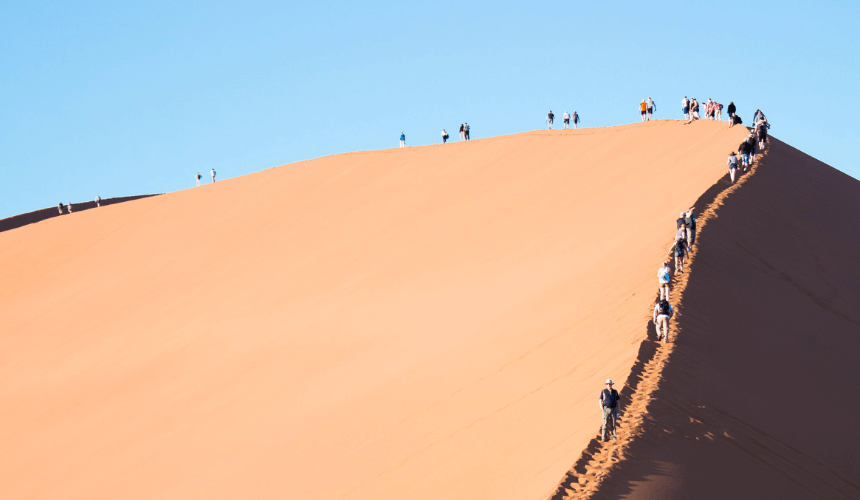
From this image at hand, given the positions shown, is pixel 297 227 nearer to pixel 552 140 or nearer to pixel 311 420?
pixel 552 140

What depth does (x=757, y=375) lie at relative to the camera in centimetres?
1434

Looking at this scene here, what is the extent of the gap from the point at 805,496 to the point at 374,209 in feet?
77.4

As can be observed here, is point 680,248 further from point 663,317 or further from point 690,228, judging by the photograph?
point 663,317

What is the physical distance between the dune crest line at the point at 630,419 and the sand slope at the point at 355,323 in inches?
7.2

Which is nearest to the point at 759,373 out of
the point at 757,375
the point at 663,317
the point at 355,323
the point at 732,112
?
the point at 757,375

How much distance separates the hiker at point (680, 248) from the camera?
17516 mm

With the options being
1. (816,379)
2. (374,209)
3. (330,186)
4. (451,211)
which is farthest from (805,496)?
(330,186)

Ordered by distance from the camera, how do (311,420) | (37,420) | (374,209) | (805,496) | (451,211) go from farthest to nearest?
(374,209), (451,211), (37,420), (311,420), (805,496)

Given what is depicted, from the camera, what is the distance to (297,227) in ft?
112

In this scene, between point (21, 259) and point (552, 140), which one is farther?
point (21, 259)

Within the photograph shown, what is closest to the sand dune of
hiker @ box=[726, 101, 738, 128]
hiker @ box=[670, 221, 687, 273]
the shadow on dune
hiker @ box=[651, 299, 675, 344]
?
hiker @ box=[651, 299, 675, 344]

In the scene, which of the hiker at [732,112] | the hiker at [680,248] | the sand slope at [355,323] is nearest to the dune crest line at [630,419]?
the sand slope at [355,323]

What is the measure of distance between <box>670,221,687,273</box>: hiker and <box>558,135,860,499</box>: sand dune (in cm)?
44

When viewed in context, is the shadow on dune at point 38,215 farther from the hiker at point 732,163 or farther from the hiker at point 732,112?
the hiker at point 732,163
